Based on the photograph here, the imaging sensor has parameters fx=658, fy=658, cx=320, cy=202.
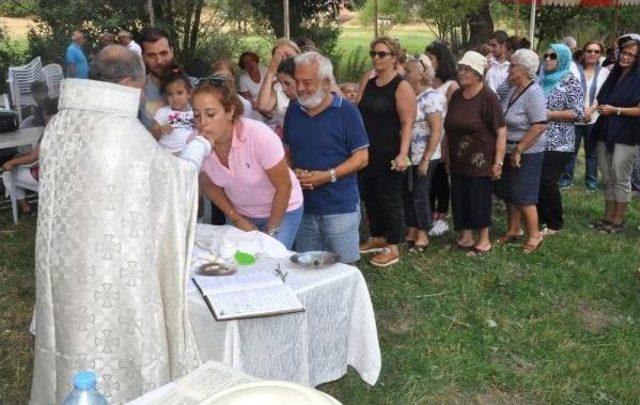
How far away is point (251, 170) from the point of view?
3.16 m

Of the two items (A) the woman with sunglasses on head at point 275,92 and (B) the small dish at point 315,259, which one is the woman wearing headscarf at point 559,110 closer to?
(A) the woman with sunglasses on head at point 275,92

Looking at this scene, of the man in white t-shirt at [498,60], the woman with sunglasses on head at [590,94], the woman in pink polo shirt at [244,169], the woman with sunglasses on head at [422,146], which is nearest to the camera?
the woman in pink polo shirt at [244,169]

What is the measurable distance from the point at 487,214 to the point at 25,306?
3.49 metres

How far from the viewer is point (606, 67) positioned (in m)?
7.55

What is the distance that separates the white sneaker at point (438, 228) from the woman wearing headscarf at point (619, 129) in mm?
1425

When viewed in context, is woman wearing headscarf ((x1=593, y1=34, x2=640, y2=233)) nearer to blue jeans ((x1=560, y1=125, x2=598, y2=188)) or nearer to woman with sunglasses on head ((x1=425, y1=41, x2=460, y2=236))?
blue jeans ((x1=560, y1=125, x2=598, y2=188))

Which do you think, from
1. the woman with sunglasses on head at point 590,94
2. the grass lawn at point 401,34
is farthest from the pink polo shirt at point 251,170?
the grass lawn at point 401,34

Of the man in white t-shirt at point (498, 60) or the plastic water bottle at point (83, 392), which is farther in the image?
the man in white t-shirt at point (498, 60)

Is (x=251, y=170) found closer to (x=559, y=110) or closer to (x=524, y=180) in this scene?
(x=524, y=180)

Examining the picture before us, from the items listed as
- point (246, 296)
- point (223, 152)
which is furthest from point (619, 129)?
point (246, 296)

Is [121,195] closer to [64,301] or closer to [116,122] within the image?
[116,122]


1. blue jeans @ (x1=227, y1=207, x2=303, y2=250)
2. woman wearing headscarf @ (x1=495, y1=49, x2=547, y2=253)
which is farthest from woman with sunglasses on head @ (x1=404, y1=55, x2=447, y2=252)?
blue jeans @ (x1=227, y1=207, x2=303, y2=250)

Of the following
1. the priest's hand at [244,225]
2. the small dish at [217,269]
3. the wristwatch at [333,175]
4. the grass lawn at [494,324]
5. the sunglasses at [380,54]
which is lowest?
the grass lawn at [494,324]

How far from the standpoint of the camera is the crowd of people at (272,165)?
84.4 inches
